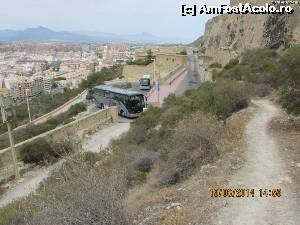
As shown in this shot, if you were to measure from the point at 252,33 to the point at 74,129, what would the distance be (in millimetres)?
25352

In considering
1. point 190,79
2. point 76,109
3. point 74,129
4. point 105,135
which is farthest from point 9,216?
point 190,79

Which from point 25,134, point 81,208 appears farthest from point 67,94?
point 81,208

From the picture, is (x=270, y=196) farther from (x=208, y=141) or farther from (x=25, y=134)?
(x=25, y=134)

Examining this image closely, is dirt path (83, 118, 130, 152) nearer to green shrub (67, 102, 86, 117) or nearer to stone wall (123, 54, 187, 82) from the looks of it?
green shrub (67, 102, 86, 117)

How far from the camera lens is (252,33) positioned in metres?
40.4

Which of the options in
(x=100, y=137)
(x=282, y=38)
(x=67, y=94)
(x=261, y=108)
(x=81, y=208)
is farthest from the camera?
(x=67, y=94)

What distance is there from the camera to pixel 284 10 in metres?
33.0

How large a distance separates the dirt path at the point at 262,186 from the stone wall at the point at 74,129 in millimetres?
9163

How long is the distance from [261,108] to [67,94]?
34001 mm

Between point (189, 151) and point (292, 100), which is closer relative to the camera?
point (189, 151)

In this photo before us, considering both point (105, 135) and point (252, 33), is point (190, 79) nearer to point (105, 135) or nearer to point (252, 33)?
point (252, 33)

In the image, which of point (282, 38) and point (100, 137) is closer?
point (100, 137)

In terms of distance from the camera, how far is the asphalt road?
3262cm

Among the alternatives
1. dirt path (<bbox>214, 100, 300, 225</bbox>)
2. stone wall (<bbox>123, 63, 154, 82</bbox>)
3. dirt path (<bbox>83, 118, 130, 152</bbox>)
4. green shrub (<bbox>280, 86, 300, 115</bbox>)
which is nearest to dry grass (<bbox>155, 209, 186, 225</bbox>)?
dirt path (<bbox>214, 100, 300, 225</bbox>)
